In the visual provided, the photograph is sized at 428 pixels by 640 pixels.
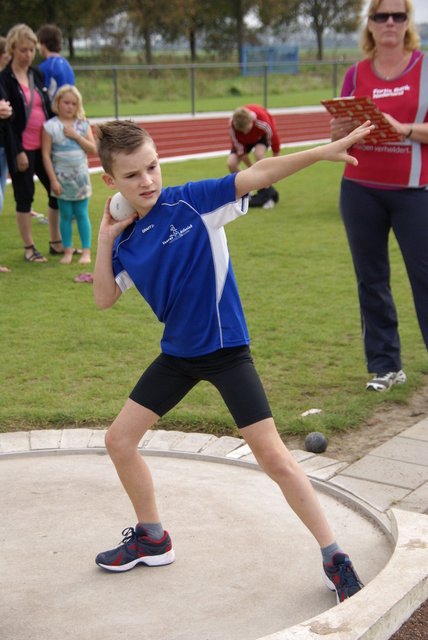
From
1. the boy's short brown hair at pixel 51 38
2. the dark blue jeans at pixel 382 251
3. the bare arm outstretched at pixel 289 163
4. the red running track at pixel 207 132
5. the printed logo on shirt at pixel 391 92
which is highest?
the boy's short brown hair at pixel 51 38

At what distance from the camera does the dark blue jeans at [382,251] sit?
197 inches

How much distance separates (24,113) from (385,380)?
5.06 meters

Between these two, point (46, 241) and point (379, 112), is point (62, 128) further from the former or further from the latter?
point (379, 112)

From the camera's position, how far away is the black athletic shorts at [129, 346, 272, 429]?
311cm

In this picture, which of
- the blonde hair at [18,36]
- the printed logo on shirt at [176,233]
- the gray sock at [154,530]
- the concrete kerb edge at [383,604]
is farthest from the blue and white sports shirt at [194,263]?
the blonde hair at [18,36]

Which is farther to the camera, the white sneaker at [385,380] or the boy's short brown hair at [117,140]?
the white sneaker at [385,380]

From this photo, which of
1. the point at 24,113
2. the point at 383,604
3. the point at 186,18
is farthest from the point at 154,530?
the point at 186,18

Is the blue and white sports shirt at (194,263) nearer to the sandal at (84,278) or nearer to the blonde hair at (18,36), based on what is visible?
the sandal at (84,278)

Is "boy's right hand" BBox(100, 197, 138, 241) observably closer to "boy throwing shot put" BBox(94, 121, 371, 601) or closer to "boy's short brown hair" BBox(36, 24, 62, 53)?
"boy throwing shot put" BBox(94, 121, 371, 601)

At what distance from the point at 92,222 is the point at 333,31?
7592cm

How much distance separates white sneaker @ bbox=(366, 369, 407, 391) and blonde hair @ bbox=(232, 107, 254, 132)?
7.15 m

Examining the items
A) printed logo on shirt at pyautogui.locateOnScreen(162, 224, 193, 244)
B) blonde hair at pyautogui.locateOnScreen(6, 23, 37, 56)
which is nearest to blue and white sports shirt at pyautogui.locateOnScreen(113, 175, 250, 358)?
printed logo on shirt at pyautogui.locateOnScreen(162, 224, 193, 244)

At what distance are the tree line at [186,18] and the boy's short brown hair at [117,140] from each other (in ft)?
153

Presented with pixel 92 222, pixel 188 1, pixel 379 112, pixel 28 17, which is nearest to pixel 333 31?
pixel 188 1
